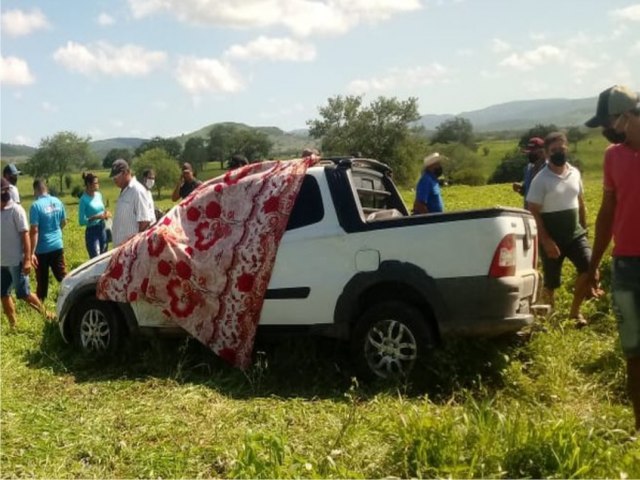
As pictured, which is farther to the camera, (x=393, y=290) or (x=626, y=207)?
(x=393, y=290)

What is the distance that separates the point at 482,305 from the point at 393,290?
0.75 meters

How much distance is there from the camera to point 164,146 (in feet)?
396

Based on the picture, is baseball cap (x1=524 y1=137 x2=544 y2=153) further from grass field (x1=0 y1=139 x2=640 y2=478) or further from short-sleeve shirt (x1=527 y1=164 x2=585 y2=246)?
grass field (x1=0 y1=139 x2=640 y2=478)

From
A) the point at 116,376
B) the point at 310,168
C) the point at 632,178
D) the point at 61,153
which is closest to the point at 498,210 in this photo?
the point at 632,178

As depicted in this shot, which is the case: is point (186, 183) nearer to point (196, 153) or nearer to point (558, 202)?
point (558, 202)

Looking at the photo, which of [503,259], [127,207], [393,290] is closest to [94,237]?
[127,207]

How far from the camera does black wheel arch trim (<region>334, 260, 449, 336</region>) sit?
224 inches

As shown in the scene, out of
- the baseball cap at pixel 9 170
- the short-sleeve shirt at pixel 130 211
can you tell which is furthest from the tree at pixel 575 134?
the baseball cap at pixel 9 170

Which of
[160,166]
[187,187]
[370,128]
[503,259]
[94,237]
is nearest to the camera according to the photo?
[503,259]

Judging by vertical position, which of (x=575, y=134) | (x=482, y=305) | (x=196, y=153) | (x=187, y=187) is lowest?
(x=482, y=305)

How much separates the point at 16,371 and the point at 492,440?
15.9ft

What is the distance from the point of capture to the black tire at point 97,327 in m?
7.07

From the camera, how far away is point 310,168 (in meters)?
6.52

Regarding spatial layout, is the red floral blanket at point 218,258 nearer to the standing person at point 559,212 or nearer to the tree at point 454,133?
the standing person at point 559,212
